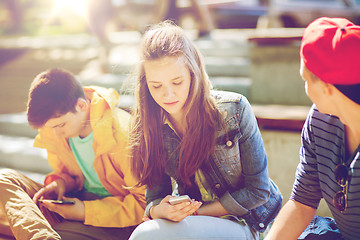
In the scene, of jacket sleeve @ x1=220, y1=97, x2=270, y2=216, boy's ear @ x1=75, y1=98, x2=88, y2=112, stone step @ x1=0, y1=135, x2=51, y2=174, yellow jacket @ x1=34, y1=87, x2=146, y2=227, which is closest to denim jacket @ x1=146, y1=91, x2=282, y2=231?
jacket sleeve @ x1=220, y1=97, x2=270, y2=216

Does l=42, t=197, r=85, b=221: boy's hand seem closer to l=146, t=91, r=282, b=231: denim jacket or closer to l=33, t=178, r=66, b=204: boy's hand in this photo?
l=33, t=178, r=66, b=204: boy's hand

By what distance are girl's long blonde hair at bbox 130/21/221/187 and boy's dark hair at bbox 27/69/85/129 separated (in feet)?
1.46

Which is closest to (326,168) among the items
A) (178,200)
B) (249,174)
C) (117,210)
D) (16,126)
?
(249,174)

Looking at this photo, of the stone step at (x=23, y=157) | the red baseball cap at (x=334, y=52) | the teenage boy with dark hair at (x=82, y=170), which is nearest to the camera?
the red baseball cap at (x=334, y=52)

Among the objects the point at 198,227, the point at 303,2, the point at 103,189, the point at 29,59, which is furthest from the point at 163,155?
the point at 303,2

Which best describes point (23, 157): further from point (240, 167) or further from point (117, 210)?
point (240, 167)

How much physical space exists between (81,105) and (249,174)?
1.02 meters

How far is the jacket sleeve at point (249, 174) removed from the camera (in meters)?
1.67

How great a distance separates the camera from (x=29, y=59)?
6727mm

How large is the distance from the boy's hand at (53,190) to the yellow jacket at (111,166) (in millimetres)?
190

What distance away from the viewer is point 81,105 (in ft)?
6.81

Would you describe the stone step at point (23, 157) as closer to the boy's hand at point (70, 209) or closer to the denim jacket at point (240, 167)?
the boy's hand at point (70, 209)

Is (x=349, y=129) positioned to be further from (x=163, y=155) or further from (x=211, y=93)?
(x=163, y=155)

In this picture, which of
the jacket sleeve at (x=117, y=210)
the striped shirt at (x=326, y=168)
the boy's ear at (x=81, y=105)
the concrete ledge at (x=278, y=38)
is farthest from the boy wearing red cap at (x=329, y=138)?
the concrete ledge at (x=278, y=38)
